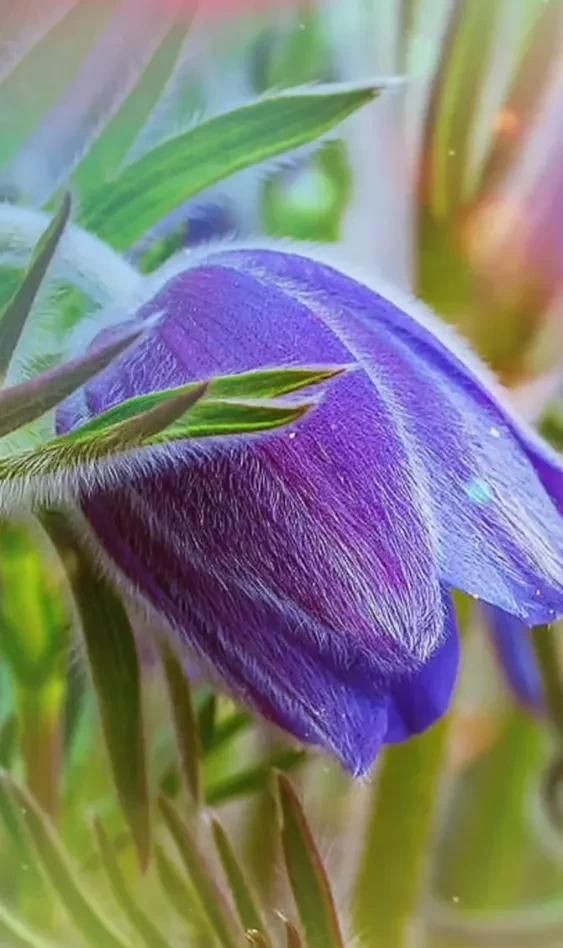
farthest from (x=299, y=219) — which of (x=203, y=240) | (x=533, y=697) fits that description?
(x=533, y=697)

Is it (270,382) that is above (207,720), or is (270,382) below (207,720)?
above

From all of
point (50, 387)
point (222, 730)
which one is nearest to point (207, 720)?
point (222, 730)

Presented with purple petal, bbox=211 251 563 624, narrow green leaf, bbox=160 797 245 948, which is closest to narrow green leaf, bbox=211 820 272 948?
narrow green leaf, bbox=160 797 245 948

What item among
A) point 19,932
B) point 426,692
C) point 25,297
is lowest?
point 19,932

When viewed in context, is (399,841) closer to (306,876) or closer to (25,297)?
(306,876)

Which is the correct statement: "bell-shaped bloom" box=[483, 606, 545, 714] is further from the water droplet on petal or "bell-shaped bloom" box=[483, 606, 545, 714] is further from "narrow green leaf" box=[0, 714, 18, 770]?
"narrow green leaf" box=[0, 714, 18, 770]

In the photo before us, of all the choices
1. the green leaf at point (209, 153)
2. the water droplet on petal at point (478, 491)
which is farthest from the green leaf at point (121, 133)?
the water droplet on petal at point (478, 491)
